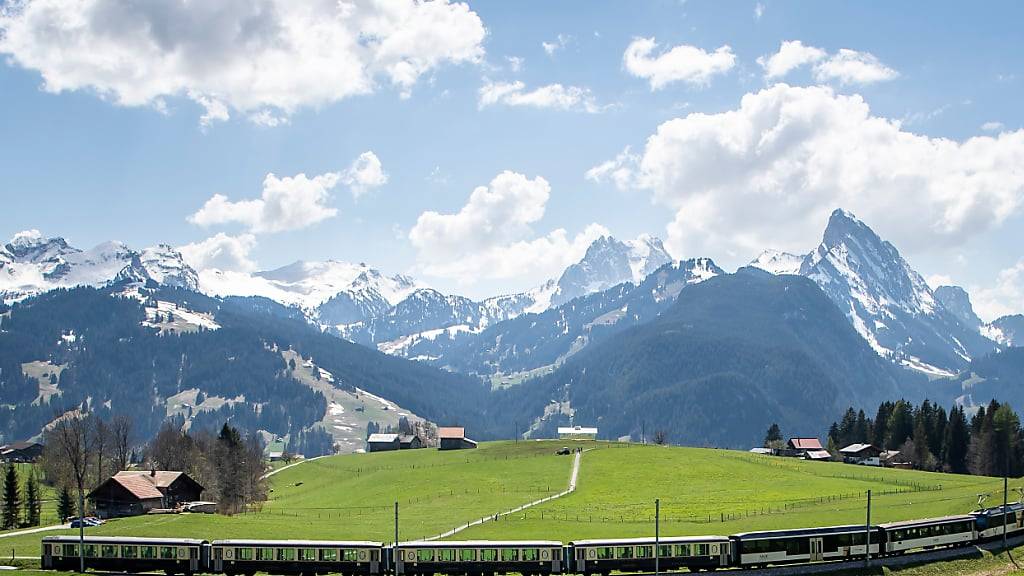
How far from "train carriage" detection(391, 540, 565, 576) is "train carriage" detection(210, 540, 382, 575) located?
7.85ft

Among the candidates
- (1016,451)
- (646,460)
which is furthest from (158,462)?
(1016,451)

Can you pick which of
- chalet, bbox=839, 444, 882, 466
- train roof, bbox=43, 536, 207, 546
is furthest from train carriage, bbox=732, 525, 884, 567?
chalet, bbox=839, 444, 882, 466

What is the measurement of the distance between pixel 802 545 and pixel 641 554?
13837 mm

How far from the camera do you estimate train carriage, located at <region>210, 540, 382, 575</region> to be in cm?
7144

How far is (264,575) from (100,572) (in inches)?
545

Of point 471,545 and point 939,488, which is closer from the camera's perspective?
point 471,545

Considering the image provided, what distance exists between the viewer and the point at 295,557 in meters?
72.6

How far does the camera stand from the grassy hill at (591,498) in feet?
299

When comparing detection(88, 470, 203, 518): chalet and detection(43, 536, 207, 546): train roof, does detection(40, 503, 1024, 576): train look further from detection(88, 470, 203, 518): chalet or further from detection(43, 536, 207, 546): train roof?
detection(88, 470, 203, 518): chalet

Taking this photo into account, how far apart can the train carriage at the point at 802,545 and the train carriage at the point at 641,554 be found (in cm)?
253

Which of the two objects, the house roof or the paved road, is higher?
the paved road

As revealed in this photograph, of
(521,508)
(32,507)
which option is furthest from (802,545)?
(32,507)

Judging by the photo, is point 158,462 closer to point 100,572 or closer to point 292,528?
point 292,528

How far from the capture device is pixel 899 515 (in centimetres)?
9344
